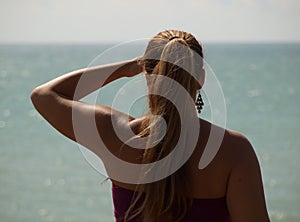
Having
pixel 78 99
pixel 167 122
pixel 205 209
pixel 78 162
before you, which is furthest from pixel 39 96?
pixel 78 162

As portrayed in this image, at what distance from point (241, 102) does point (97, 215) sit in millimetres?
18700

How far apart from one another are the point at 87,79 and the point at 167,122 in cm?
28

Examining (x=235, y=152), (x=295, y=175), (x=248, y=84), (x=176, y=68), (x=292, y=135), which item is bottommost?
(x=248, y=84)

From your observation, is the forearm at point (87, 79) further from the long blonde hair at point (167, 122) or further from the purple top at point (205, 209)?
the purple top at point (205, 209)

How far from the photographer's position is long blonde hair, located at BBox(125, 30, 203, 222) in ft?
5.38

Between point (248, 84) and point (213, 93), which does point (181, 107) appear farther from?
point (248, 84)

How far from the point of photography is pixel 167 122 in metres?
1.64

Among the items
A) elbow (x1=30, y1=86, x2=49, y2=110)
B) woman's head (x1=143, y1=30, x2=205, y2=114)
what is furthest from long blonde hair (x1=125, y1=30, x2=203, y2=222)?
elbow (x1=30, y1=86, x2=49, y2=110)

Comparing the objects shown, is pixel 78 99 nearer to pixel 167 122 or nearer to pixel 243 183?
pixel 167 122

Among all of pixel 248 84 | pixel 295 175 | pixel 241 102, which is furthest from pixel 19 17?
pixel 295 175

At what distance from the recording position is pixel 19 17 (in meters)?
50.4

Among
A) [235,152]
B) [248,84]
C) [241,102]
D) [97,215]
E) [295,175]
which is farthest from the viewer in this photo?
[248,84]

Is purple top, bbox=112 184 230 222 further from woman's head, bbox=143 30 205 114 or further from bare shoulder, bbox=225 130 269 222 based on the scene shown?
woman's head, bbox=143 30 205 114

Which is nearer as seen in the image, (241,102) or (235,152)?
(235,152)
